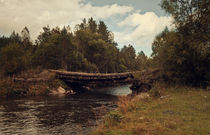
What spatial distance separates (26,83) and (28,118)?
91.9 ft

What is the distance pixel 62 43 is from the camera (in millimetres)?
67812

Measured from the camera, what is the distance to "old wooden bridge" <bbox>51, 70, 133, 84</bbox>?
1875 inches

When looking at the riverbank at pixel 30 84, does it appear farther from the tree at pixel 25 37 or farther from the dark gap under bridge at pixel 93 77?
the tree at pixel 25 37

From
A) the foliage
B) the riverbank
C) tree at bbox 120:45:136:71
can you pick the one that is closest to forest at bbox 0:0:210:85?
the foliage

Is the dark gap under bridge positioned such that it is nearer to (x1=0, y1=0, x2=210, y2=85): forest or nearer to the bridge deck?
the bridge deck

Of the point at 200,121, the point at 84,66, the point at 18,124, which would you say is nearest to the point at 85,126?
the point at 18,124

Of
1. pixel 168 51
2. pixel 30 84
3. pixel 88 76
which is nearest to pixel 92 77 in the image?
pixel 88 76

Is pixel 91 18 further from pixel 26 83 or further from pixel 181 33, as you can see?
pixel 181 33

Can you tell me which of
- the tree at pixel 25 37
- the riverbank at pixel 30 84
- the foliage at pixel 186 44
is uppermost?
the tree at pixel 25 37

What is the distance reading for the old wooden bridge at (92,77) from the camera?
4762 cm

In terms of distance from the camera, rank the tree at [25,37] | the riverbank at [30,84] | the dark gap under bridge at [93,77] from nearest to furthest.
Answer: the riverbank at [30,84], the dark gap under bridge at [93,77], the tree at [25,37]

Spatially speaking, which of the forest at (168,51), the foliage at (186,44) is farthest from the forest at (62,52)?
the foliage at (186,44)

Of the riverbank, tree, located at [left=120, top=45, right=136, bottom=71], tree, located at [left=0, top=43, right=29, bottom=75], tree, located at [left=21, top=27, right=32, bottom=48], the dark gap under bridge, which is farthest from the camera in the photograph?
tree, located at [left=120, top=45, right=136, bottom=71]

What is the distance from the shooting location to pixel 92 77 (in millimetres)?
49344
